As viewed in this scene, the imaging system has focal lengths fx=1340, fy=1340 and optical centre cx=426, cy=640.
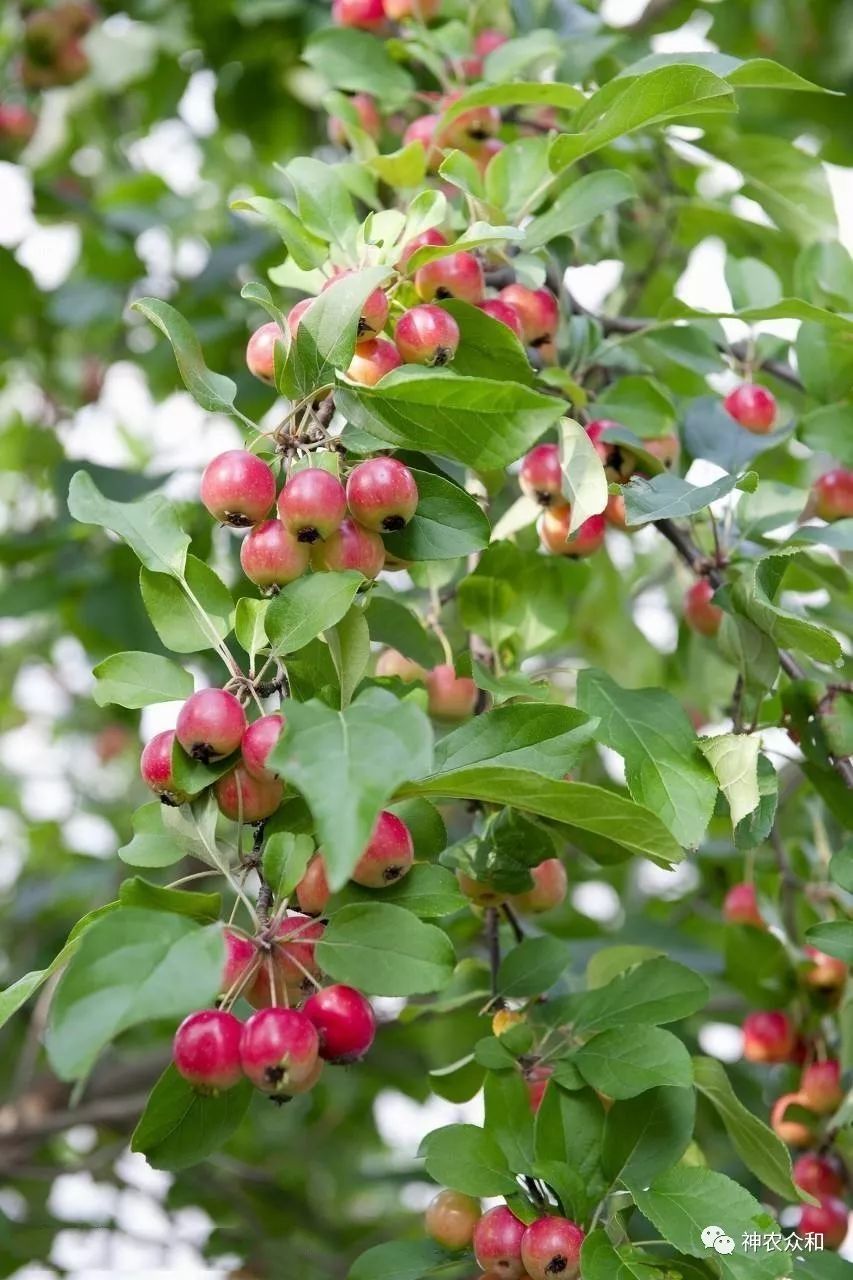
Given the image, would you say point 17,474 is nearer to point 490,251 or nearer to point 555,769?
point 490,251

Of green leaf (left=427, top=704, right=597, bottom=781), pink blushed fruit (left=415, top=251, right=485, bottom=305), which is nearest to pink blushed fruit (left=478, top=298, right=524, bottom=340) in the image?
pink blushed fruit (left=415, top=251, right=485, bottom=305)

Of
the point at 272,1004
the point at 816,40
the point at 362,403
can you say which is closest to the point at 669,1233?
the point at 272,1004

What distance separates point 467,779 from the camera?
83 cm

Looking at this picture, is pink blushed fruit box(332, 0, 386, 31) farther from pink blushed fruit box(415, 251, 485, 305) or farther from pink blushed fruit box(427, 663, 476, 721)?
pink blushed fruit box(427, 663, 476, 721)

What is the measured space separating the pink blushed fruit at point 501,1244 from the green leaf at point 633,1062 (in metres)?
0.11

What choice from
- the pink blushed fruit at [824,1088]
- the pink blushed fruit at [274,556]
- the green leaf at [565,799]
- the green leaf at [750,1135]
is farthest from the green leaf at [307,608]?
the pink blushed fruit at [824,1088]

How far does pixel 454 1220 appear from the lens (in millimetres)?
1013

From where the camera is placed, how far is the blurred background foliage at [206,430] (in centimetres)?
Answer: 181

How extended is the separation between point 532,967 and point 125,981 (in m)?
0.49

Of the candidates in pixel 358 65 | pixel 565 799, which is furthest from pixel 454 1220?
pixel 358 65

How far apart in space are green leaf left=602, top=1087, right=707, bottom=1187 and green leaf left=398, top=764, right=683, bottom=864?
0.24m

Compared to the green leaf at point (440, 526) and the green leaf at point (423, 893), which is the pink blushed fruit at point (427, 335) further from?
the green leaf at point (423, 893)

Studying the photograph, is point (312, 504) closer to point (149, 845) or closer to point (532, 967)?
point (149, 845)

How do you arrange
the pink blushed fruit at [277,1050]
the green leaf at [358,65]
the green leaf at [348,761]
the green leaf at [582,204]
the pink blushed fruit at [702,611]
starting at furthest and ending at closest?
the green leaf at [358,65]
the pink blushed fruit at [702,611]
the green leaf at [582,204]
the pink blushed fruit at [277,1050]
the green leaf at [348,761]
